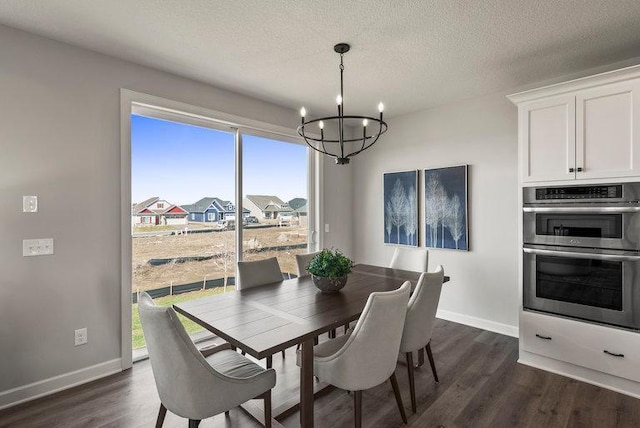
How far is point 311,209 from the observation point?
4449 millimetres

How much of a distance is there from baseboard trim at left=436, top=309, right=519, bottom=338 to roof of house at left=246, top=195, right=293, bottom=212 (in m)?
2.37

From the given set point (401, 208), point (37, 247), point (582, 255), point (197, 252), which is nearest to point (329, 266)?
point (197, 252)

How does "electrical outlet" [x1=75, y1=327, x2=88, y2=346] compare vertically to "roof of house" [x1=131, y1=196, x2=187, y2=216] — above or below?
below

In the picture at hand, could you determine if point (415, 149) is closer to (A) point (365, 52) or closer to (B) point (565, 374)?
(A) point (365, 52)

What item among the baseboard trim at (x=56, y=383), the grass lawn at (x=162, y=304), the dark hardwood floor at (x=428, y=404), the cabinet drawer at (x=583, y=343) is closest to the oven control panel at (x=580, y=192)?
the cabinet drawer at (x=583, y=343)

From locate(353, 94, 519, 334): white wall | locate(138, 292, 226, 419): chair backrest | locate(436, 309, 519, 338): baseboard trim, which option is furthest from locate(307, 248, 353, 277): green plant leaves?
locate(436, 309, 519, 338): baseboard trim

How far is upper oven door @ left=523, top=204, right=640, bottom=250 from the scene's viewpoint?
2.33 meters

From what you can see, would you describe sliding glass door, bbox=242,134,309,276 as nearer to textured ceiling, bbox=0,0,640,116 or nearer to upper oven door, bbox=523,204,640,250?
textured ceiling, bbox=0,0,640,116

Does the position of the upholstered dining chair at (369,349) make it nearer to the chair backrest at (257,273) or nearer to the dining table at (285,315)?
the dining table at (285,315)

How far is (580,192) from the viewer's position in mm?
2541

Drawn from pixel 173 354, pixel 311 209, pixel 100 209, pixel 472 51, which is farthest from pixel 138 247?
pixel 472 51

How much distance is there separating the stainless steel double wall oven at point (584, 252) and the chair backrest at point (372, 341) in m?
1.69

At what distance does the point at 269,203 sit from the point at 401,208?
5.79ft

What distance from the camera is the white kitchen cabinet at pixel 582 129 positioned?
7.66 ft
